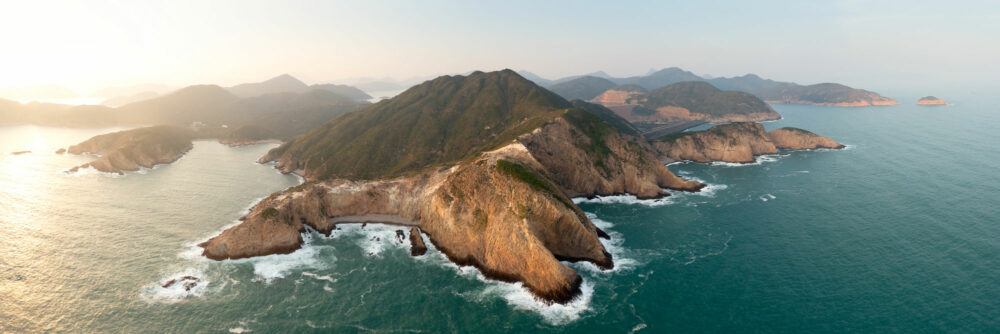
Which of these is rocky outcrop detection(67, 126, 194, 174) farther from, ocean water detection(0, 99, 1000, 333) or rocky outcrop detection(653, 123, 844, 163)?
rocky outcrop detection(653, 123, 844, 163)

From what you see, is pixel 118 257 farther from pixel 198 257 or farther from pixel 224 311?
pixel 224 311

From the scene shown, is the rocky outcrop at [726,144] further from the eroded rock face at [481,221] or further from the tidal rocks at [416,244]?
the tidal rocks at [416,244]

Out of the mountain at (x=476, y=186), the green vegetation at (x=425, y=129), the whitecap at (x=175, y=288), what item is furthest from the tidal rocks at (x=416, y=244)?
the green vegetation at (x=425, y=129)

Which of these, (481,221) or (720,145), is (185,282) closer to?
(481,221)

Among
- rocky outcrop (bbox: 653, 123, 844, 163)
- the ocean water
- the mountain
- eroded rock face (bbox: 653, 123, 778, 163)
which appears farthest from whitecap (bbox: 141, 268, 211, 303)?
eroded rock face (bbox: 653, 123, 778, 163)

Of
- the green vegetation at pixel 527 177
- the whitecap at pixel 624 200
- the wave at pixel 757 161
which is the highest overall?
the green vegetation at pixel 527 177

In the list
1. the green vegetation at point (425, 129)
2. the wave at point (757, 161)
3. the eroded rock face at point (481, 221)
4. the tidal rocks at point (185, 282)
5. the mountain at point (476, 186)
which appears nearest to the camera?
the tidal rocks at point (185, 282)
